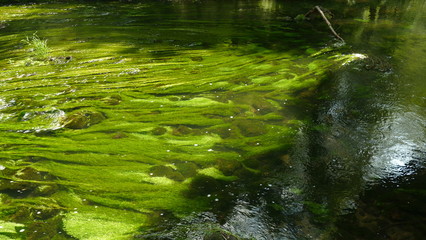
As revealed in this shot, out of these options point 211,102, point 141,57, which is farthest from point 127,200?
point 141,57

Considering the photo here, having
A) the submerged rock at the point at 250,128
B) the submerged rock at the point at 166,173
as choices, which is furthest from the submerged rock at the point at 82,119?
the submerged rock at the point at 250,128

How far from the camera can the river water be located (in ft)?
6.97

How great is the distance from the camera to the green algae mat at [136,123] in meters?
2.27

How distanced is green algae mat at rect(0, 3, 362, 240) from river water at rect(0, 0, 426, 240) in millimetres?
17

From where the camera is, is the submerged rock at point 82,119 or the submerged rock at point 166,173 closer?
A: the submerged rock at point 166,173

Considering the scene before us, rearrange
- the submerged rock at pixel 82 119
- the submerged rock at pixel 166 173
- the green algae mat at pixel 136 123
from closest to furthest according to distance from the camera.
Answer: the green algae mat at pixel 136 123, the submerged rock at pixel 166 173, the submerged rock at pixel 82 119

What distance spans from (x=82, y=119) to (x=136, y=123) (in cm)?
68

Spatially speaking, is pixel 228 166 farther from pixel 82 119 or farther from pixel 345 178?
pixel 82 119

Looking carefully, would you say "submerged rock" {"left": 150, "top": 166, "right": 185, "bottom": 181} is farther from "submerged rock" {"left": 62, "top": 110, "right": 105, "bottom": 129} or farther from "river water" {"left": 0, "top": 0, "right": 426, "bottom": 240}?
"submerged rock" {"left": 62, "top": 110, "right": 105, "bottom": 129}

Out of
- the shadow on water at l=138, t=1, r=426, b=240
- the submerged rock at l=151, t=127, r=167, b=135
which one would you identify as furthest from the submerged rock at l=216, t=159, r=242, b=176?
the submerged rock at l=151, t=127, r=167, b=135

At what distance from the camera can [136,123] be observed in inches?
137

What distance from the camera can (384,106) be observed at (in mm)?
3688

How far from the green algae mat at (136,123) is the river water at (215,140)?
0.02 m

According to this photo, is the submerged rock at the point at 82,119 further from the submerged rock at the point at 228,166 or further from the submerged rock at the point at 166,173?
the submerged rock at the point at 228,166
